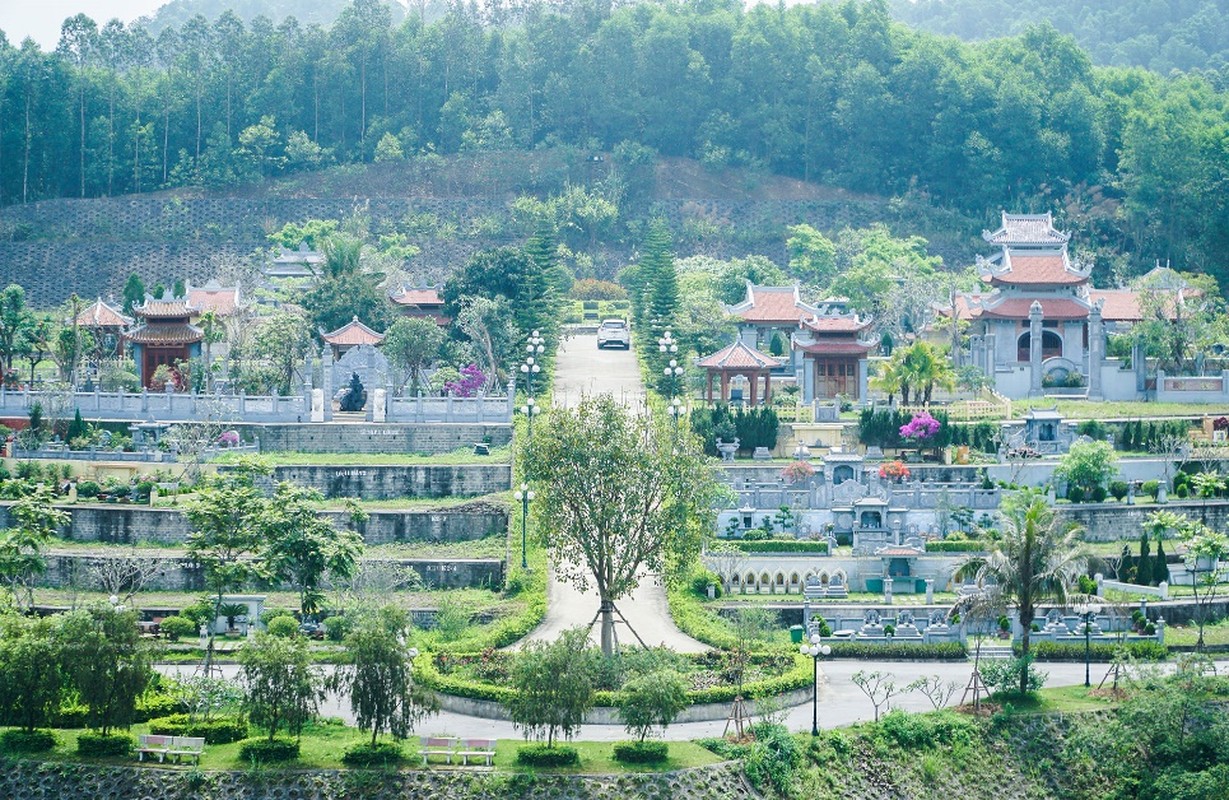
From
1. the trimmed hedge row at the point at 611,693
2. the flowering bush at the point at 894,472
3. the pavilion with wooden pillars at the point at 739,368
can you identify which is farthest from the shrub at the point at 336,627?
the pavilion with wooden pillars at the point at 739,368

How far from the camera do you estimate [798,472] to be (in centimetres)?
6744

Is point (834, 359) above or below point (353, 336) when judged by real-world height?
below

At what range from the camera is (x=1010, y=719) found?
5125cm

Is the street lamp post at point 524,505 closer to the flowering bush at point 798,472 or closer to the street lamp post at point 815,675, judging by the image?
the flowering bush at point 798,472

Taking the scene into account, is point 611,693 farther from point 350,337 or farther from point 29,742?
point 350,337

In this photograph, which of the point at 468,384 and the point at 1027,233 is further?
the point at 1027,233

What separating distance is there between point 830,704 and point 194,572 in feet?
60.8

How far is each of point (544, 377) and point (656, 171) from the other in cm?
4087

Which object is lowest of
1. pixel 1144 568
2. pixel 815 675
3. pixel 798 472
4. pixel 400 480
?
pixel 815 675

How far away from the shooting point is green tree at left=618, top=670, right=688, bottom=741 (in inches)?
1896

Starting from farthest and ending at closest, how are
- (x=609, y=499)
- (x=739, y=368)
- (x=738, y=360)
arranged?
(x=738, y=360) → (x=739, y=368) → (x=609, y=499)

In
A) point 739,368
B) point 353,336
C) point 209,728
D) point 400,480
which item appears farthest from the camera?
point 353,336

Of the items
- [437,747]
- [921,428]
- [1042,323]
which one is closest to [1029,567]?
[437,747]

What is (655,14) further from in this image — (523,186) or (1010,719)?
(1010,719)
